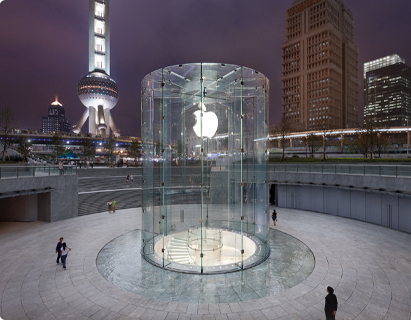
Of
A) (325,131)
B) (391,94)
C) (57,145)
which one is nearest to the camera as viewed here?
(325,131)

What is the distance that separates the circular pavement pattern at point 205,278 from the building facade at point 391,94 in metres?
173

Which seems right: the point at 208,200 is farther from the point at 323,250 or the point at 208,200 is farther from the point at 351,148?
the point at 351,148

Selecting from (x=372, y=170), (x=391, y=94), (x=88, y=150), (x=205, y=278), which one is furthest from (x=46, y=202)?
(x=391, y=94)

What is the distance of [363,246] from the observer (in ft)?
40.9

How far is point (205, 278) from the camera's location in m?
9.20

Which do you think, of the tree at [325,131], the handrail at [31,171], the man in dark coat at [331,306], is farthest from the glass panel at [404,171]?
the handrail at [31,171]

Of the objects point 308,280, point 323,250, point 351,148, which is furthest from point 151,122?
point 351,148

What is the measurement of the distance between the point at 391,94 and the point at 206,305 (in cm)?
20493

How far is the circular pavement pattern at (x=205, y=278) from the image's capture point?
26.4ft

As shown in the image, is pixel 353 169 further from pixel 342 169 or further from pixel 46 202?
pixel 46 202

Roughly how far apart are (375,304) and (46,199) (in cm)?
→ 2051

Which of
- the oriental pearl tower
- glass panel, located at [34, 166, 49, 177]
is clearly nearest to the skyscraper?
the oriental pearl tower

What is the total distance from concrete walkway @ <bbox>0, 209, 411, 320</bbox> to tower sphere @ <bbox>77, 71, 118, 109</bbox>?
123 meters

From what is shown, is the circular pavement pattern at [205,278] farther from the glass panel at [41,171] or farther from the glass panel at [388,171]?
the glass panel at [41,171]
